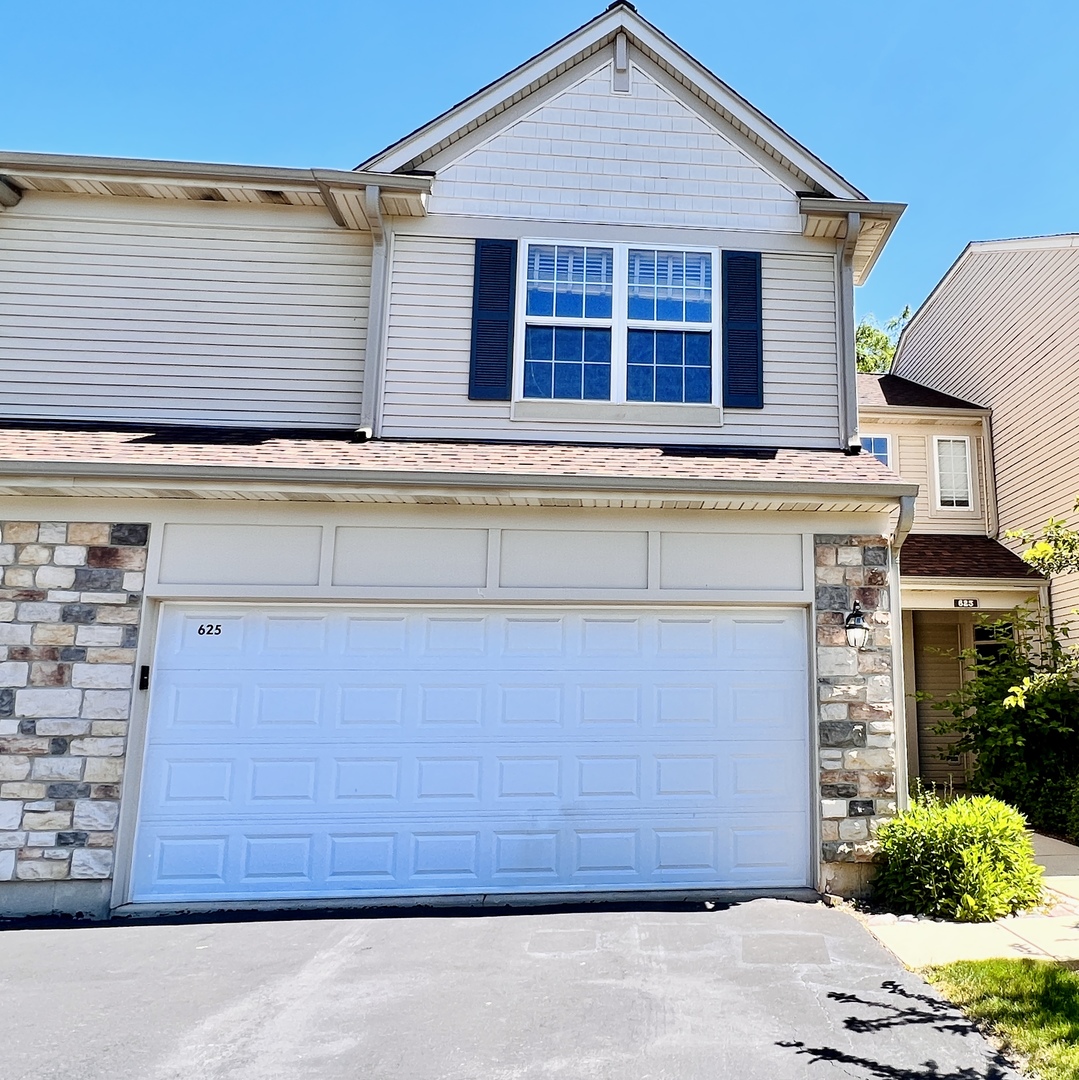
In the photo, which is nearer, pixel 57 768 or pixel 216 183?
pixel 57 768

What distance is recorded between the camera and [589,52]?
303 inches

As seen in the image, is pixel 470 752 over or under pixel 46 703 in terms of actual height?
under

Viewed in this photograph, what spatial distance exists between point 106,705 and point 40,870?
1211 mm

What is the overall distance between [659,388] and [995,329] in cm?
844

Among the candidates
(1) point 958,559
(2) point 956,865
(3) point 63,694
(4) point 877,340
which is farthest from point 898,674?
(4) point 877,340

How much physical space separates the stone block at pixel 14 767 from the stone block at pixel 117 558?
4.85 feet

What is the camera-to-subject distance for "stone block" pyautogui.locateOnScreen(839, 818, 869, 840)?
584 centimetres

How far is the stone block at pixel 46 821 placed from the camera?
5531 mm

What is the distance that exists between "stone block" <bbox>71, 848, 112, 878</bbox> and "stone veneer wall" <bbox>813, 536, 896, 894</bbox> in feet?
17.3

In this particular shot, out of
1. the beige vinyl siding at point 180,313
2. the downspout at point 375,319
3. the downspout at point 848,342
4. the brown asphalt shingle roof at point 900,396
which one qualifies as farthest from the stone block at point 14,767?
the brown asphalt shingle roof at point 900,396

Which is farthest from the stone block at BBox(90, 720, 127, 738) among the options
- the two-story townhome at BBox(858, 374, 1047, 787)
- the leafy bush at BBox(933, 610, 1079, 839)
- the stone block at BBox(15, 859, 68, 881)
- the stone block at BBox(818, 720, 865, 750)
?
the two-story townhome at BBox(858, 374, 1047, 787)

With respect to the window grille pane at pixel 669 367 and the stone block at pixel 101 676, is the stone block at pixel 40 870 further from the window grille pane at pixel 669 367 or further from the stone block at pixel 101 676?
the window grille pane at pixel 669 367

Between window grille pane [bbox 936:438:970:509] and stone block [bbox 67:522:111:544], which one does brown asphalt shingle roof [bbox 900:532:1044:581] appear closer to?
window grille pane [bbox 936:438:970:509]

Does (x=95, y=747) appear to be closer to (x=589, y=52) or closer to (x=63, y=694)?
(x=63, y=694)
